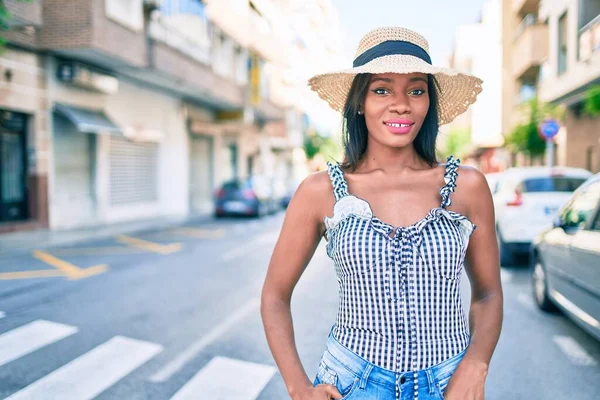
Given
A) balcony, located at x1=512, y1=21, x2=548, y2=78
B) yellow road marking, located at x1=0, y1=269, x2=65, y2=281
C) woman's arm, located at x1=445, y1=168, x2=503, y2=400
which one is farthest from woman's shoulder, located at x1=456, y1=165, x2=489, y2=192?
balcony, located at x1=512, y1=21, x2=548, y2=78

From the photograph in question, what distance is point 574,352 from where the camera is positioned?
198 inches

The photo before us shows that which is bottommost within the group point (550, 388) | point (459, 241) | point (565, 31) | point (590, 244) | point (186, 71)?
point (550, 388)

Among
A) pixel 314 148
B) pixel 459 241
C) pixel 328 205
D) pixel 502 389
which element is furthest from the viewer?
pixel 314 148

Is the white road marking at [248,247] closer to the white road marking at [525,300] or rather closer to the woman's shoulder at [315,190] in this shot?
the white road marking at [525,300]

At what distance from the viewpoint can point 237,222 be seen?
19094 mm

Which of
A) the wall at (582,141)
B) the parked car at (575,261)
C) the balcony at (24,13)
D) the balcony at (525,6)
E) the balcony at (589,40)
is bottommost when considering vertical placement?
the parked car at (575,261)

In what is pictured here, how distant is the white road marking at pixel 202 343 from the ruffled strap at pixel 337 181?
312 cm

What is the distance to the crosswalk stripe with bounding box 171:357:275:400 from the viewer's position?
4012 mm

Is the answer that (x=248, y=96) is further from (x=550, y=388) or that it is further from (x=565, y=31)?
(x=550, y=388)

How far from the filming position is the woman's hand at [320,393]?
5.18 ft

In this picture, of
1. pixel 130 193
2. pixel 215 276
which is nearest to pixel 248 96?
pixel 130 193

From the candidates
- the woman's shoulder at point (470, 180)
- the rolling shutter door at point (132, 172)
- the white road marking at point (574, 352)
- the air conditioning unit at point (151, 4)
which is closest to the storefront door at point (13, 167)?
the rolling shutter door at point (132, 172)

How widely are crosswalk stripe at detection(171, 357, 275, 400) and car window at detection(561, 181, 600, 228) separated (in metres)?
3.20

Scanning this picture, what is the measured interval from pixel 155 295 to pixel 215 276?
1562 mm
